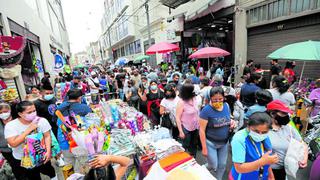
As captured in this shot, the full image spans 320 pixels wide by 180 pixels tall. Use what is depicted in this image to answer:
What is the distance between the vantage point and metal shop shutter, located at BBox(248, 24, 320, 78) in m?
5.89

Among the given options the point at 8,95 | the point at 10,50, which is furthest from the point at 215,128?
the point at 10,50

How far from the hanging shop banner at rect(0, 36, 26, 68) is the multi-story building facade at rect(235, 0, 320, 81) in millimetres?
Result: 8620

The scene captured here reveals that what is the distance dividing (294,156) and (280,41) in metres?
6.52

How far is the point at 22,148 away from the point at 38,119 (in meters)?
0.47

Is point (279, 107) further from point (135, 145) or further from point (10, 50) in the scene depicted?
point (10, 50)

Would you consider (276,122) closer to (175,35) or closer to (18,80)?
(18,80)

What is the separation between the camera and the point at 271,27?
7.11 metres

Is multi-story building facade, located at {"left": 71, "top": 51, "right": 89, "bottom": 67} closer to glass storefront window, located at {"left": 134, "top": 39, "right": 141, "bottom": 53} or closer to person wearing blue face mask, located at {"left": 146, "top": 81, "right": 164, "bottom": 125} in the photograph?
glass storefront window, located at {"left": 134, "top": 39, "right": 141, "bottom": 53}

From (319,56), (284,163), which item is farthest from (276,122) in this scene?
(319,56)

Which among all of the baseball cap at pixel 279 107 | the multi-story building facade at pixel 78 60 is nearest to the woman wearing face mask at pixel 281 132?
the baseball cap at pixel 279 107

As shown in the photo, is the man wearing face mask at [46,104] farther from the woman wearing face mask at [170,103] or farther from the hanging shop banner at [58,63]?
the hanging shop banner at [58,63]

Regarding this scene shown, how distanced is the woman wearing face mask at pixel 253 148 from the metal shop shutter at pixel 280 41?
6.05 metres

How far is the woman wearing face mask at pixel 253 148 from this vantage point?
175 cm

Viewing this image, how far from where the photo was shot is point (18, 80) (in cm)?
572
